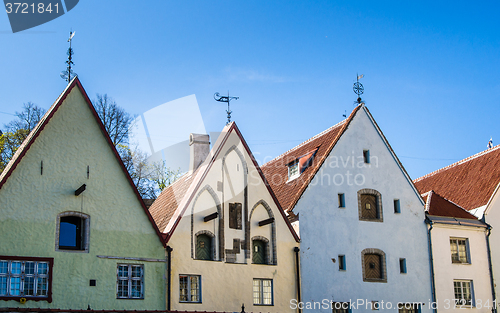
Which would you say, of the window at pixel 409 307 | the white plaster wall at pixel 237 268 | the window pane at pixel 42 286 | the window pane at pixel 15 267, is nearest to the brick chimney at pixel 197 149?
the white plaster wall at pixel 237 268

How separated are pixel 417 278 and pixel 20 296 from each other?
19.7 metres

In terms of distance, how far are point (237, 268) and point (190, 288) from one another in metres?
2.49

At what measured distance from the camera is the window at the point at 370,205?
33.1 metres

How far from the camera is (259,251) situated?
30156mm

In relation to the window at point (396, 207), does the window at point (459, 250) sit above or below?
below

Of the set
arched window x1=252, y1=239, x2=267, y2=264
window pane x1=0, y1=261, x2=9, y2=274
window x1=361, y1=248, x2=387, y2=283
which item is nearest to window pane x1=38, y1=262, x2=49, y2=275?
window pane x1=0, y1=261, x2=9, y2=274

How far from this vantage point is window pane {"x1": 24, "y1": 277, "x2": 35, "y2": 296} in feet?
79.5

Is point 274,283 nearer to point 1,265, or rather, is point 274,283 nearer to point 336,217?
point 336,217

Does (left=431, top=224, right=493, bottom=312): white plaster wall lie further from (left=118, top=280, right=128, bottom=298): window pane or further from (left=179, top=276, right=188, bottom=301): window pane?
(left=118, top=280, right=128, bottom=298): window pane

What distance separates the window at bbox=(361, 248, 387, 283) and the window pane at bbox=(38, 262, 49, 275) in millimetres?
15442

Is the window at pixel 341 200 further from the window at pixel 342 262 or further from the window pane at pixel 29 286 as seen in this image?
the window pane at pixel 29 286

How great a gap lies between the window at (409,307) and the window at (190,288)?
36.1ft

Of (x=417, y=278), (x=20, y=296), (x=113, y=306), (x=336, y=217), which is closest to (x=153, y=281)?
(x=113, y=306)

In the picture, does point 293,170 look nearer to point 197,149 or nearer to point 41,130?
point 197,149
